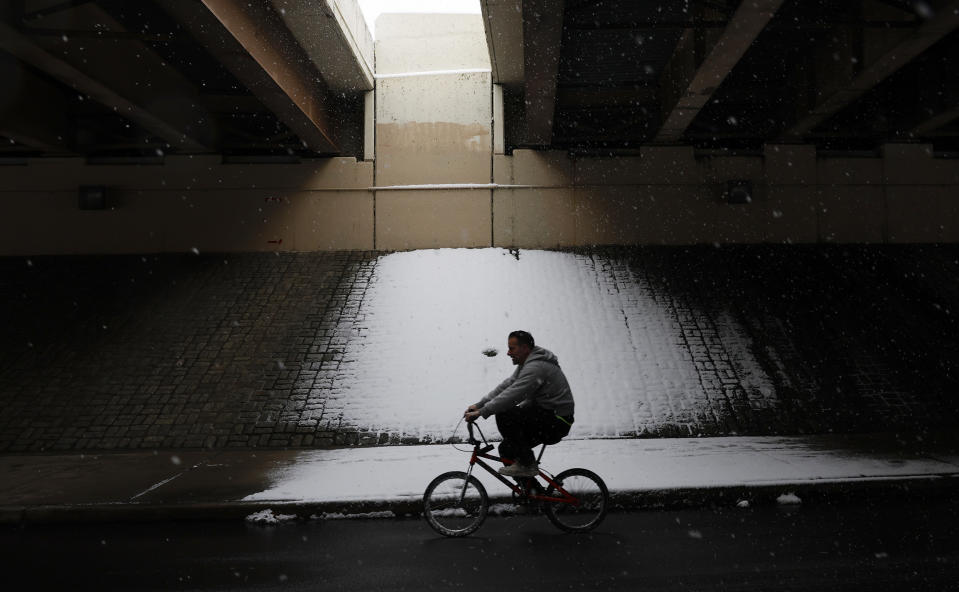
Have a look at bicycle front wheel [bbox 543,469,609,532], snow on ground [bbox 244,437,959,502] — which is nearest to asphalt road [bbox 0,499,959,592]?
bicycle front wheel [bbox 543,469,609,532]

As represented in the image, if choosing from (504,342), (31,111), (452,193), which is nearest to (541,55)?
(504,342)

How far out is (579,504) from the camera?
5969 millimetres

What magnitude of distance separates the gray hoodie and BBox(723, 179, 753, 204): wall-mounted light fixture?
1262 cm

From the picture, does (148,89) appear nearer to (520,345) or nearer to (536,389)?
(520,345)

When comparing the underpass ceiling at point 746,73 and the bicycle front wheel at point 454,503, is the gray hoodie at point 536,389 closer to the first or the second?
the bicycle front wheel at point 454,503

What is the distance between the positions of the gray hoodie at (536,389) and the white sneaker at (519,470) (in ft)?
1.64

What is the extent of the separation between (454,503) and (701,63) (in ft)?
31.4

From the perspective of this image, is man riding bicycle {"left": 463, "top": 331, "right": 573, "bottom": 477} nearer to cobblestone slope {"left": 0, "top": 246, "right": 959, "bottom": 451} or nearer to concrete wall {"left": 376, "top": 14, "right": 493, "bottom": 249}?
cobblestone slope {"left": 0, "top": 246, "right": 959, "bottom": 451}

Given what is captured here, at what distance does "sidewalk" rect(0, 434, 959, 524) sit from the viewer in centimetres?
686

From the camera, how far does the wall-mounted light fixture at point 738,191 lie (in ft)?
55.9

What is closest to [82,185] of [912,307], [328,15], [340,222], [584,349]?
[340,222]

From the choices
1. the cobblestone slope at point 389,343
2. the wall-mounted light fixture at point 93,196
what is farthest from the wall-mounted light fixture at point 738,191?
the wall-mounted light fixture at point 93,196

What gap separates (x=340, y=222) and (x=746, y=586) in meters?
14.5

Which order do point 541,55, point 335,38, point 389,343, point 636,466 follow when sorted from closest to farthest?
point 636,466 < point 541,55 < point 389,343 < point 335,38
